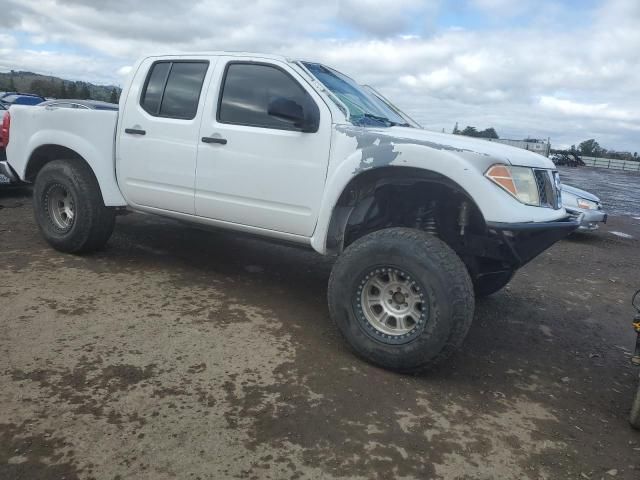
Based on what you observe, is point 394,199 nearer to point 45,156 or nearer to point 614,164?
point 45,156

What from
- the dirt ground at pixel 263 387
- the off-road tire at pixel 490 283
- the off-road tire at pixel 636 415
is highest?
the off-road tire at pixel 490 283

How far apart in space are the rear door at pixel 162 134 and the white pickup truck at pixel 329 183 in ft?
0.04

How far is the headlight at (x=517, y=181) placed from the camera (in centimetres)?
328

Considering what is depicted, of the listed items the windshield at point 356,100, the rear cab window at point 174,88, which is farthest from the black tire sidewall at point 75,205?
the windshield at point 356,100

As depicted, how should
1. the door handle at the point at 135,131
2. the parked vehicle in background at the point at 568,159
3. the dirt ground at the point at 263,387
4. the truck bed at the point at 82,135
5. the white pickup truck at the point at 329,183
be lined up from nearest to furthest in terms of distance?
1. the dirt ground at the point at 263,387
2. the white pickup truck at the point at 329,183
3. the door handle at the point at 135,131
4. the truck bed at the point at 82,135
5. the parked vehicle in background at the point at 568,159

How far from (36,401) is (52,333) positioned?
878mm

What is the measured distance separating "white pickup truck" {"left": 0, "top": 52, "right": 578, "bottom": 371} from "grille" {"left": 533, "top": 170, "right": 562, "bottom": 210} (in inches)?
0.7

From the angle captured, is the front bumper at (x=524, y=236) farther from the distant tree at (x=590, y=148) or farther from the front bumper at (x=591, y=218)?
the distant tree at (x=590, y=148)

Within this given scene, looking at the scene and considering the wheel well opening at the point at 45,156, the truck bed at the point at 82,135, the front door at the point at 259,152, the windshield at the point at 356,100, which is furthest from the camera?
the wheel well opening at the point at 45,156

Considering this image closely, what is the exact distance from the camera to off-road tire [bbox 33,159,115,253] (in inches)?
196

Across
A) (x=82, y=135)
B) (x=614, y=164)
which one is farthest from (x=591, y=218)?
(x=614, y=164)

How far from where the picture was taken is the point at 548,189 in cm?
373

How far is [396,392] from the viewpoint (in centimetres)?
320

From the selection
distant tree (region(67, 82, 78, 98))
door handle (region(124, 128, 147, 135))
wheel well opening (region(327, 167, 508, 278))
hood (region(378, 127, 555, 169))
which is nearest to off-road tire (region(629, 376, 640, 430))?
wheel well opening (region(327, 167, 508, 278))
